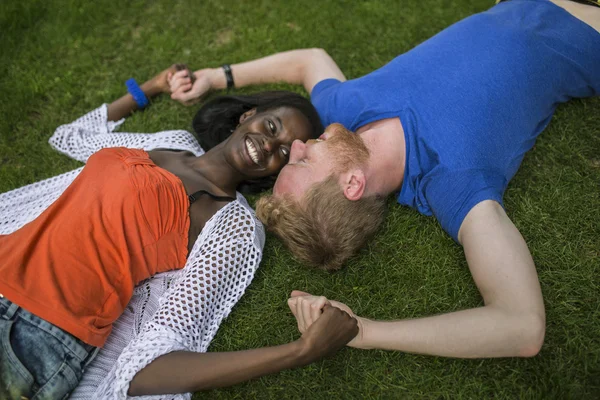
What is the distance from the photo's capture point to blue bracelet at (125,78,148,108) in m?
4.83

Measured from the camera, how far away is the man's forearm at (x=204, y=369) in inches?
117

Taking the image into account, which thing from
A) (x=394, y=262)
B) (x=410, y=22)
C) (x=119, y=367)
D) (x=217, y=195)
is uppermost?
(x=410, y=22)

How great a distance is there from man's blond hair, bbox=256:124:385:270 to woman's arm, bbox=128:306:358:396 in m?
0.63

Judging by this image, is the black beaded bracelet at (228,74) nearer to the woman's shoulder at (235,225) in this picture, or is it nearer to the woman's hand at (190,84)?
the woman's hand at (190,84)

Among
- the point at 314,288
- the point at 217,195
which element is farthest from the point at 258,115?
the point at 314,288

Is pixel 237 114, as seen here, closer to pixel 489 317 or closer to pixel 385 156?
pixel 385 156

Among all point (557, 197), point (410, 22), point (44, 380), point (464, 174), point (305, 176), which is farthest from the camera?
point (410, 22)

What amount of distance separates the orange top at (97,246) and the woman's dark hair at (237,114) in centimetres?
87

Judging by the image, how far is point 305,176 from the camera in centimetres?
362

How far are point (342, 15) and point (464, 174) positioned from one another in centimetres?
289

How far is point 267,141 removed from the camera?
3877 millimetres

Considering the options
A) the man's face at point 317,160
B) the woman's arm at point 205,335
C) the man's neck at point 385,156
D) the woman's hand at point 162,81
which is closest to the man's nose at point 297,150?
the man's face at point 317,160

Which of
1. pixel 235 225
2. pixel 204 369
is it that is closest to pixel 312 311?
pixel 204 369

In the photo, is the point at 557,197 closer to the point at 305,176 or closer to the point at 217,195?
the point at 305,176
